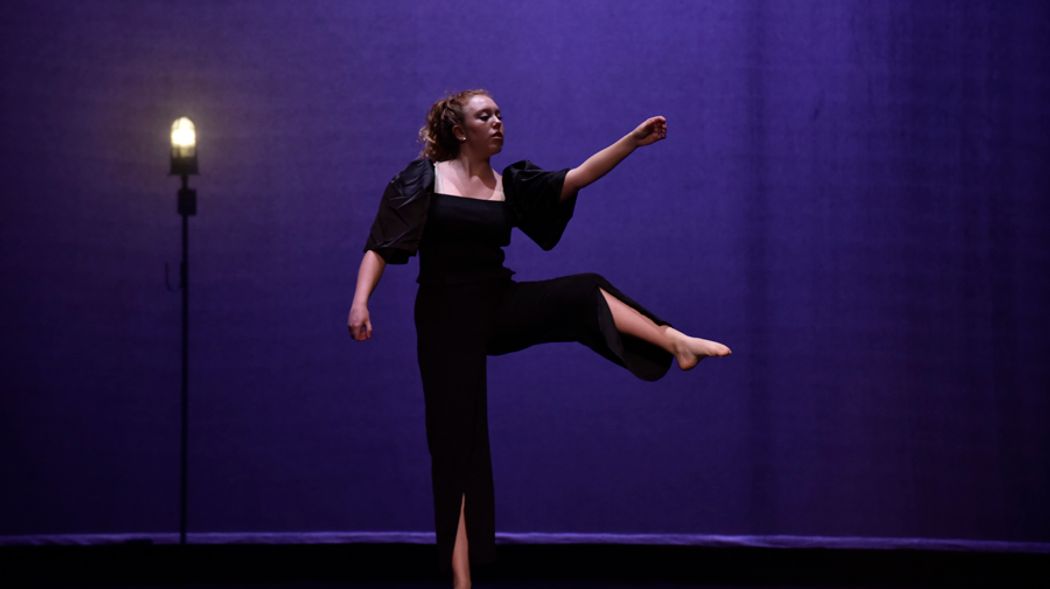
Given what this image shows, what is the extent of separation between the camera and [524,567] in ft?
11.9

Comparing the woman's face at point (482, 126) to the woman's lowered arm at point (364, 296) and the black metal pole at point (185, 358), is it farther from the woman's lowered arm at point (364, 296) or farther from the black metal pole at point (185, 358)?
the black metal pole at point (185, 358)

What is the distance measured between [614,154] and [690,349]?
0.50 metres

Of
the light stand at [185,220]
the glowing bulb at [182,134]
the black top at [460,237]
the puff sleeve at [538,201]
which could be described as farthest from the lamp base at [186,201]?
the puff sleeve at [538,201]

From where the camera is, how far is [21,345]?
373cm

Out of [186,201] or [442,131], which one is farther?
[186,201]

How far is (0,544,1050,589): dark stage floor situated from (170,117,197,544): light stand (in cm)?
27

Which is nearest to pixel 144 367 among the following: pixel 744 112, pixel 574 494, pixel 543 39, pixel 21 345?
pixel 21 345

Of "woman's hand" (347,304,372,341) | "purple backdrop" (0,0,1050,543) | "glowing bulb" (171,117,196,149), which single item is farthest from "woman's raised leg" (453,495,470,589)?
"glowing bulb" (171,117,196,149)

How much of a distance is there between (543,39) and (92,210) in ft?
5.73

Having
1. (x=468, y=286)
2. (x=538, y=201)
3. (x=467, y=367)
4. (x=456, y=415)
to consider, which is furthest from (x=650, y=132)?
(x=456, y=415)

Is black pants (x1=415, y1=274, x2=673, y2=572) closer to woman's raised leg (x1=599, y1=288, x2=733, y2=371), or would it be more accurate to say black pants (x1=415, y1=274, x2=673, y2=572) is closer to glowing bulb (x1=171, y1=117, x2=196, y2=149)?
woman's raised leg (x1=599, y1=288, x2=733, y2=371)

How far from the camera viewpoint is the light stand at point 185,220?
→ 3748 mm

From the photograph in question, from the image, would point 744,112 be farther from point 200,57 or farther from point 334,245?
point 200,57

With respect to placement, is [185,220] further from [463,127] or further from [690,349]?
[690,349]
